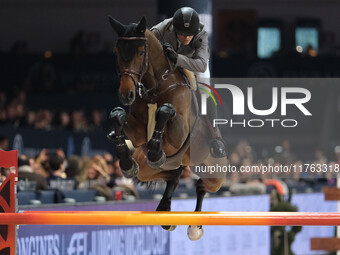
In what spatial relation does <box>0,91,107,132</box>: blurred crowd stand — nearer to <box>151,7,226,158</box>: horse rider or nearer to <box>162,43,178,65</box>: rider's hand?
<box>151,7,226,158</box>: horse rider

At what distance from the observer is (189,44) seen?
23.9 ft

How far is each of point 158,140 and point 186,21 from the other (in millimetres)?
981

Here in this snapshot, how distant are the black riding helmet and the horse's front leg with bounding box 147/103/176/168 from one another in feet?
2.09

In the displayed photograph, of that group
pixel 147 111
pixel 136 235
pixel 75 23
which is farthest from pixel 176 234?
pixel 75 23

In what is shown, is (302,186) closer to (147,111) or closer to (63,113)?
(63,113)

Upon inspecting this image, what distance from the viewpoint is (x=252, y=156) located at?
25.6ft

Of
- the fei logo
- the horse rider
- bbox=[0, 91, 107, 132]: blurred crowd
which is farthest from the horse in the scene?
bbox=[0, 91, 107, 132]: blurred crowd

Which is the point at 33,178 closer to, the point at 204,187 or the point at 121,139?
the point at 204,187

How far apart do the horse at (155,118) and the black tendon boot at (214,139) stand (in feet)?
0.17

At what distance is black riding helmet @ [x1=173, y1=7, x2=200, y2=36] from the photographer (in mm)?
7012

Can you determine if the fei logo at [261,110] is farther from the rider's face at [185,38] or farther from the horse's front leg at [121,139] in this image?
the horse's front leg at [121,139]

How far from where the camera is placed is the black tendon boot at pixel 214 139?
7230 millimetres

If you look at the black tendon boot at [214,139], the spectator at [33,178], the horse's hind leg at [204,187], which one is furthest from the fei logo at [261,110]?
the spectator at [33,178]

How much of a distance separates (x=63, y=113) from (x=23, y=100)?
195 cm
